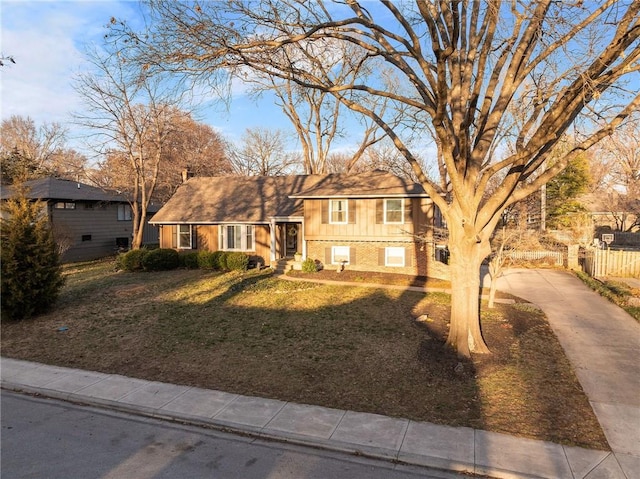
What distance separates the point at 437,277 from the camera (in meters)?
19.8

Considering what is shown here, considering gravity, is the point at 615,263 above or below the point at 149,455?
above

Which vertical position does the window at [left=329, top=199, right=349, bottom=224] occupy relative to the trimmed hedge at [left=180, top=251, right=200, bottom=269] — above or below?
above

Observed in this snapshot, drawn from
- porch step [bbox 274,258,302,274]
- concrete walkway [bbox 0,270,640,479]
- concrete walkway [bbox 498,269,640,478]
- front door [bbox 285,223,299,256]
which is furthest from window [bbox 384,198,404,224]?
concrete walkway [bbox 0,270,640,479]

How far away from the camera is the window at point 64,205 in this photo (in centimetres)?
2584

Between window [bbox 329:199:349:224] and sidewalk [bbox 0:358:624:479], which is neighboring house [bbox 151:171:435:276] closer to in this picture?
window [bbox 329:199:349:224]

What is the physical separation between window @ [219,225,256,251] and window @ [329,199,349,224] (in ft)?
17.3

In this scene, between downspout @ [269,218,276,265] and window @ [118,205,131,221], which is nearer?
downspout @ [269,218,276,265]

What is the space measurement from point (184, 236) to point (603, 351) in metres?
21.8

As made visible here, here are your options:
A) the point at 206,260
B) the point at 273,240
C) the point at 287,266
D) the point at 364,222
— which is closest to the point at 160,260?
the point at 206,260

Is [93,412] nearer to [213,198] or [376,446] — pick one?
[376,446]

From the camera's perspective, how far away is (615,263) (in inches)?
794

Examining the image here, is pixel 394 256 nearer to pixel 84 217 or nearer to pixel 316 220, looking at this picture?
pixel 316 220

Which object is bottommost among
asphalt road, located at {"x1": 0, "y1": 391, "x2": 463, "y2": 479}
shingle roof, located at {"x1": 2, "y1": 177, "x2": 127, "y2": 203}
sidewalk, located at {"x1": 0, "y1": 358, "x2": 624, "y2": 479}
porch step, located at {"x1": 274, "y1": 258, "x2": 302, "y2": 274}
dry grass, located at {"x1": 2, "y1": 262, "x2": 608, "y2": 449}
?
asphalt road, located at {"x1": 0, "y1": 391, "x2": 463, "y2": 479}

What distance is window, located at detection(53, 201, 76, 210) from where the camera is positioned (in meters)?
25.8
